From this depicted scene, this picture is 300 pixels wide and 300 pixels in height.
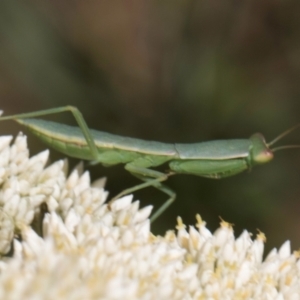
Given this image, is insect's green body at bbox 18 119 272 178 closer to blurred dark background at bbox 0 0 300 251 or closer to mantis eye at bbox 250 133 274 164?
mantis eye at bbox 250 133 274 164

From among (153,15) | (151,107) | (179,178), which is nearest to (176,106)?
(151,107)

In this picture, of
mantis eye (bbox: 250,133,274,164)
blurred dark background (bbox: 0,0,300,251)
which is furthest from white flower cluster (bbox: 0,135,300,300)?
blurred dark background (bbox: 0,0,300,251)

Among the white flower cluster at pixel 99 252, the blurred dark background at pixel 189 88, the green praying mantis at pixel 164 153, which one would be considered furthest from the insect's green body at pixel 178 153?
the blurred dark background at pixel 189 88

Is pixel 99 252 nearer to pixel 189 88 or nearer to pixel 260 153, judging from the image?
pixel 260 153

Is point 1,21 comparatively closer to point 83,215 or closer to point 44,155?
point 44,155

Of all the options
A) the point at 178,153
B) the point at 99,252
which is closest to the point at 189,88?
the point at 178,153

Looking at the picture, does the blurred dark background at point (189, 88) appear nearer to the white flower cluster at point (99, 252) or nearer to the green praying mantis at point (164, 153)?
the green praying mantis at point (164, 153)

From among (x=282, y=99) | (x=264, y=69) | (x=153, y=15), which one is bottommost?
(x=282, y=99)
